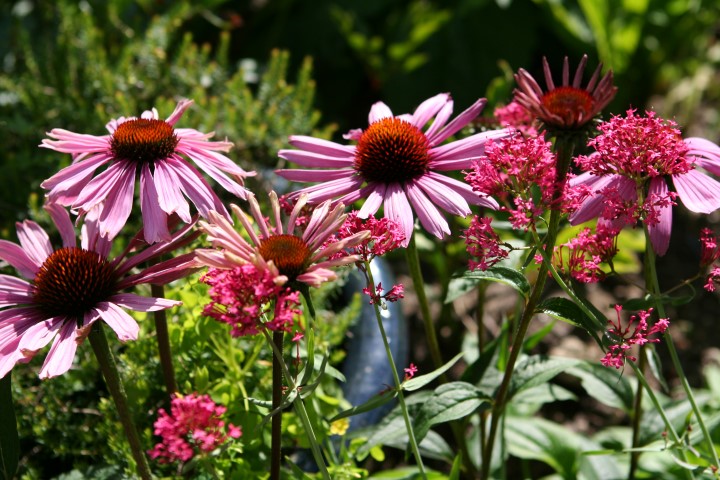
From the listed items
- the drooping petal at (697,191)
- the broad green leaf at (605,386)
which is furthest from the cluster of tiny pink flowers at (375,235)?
the broad green leaf at (605,386)

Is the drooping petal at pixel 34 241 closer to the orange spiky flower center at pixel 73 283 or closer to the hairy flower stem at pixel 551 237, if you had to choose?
the orange spiky flower center at pixel 73 283

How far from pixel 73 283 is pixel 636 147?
63 cm

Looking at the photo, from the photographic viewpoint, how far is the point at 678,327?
247 centimetres

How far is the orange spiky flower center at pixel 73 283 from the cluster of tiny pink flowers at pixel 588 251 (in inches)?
20.6

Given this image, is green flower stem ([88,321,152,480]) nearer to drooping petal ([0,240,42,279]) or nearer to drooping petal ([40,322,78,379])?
drooping petal ([40,322,78,379])

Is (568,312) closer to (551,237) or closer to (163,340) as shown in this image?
(551,237)

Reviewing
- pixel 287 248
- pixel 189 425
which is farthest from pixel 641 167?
pixel 189 425

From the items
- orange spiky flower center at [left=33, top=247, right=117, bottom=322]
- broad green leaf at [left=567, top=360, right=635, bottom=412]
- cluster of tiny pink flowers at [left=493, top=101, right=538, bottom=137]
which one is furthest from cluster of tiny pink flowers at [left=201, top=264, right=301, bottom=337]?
broad green leaf at [left=567, top=360, right=635, bottom=412]

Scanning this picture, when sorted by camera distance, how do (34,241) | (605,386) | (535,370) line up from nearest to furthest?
(34,241)
(535,370)
(605,386)

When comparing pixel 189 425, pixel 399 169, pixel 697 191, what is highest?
A: pixel 399 169

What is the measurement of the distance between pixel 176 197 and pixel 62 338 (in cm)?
20

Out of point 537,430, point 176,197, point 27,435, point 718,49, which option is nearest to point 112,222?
point 176,197

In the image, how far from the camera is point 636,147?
0.84 m

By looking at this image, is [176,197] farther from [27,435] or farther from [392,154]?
[27,435]
